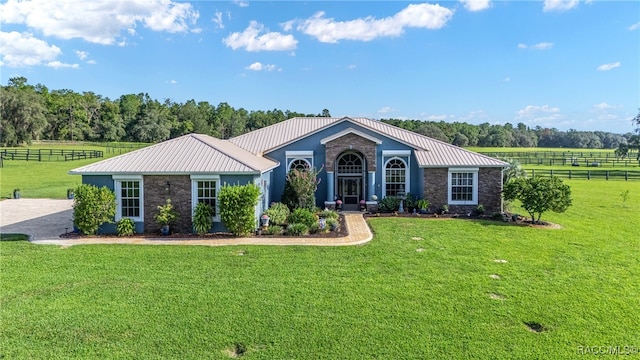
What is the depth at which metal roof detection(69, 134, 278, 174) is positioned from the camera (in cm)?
1532

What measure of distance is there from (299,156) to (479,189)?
9.37 m

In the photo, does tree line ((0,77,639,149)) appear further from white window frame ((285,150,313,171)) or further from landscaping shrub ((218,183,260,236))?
landscaping shrub ((218,183,260,236))

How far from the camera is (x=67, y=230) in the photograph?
51.8 feet

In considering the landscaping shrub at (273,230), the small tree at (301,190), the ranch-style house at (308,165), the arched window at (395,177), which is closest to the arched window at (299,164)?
the ranch-style house at (308,165)

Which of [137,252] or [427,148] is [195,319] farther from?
[427,148]

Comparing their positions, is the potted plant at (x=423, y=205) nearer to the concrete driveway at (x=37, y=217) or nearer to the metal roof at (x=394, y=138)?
the metal roof at (x=394, y=138)

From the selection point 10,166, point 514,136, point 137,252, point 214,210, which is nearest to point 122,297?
point 137,252

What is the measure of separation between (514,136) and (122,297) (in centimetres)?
13212

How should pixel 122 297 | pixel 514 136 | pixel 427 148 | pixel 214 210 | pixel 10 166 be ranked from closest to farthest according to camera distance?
1. pixel 122 297
2. pixel 214 210
3. pixel 427 148
4. pixel 10 166
5. pixel 514 136

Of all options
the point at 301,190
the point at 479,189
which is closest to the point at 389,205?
the point at 479,189

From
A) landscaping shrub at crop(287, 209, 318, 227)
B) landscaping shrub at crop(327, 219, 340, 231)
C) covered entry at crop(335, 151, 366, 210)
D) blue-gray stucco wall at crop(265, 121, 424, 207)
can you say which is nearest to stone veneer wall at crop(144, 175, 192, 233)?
landscaping shrub at crop(287, 209, 318, 227)

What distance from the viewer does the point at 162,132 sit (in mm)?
83000

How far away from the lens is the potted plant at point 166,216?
595 inches

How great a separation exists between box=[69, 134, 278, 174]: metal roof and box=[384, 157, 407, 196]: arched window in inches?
270
